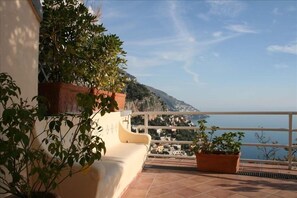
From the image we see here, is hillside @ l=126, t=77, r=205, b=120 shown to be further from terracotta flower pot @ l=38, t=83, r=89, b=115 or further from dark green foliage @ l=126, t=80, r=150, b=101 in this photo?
terracotta flower pot @ l=38, t=83, r=89, b=115

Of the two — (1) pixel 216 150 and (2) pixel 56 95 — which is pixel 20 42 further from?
(1) pixel 216 150

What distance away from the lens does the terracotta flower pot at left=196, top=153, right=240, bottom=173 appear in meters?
4.71

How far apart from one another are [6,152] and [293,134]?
174 inches

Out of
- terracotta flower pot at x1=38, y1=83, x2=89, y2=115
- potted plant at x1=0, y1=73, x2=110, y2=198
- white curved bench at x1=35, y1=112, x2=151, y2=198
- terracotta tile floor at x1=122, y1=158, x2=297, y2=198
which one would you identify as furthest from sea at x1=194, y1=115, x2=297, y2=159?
potted plant at x1=0, y1=73, x2=110, y2=198

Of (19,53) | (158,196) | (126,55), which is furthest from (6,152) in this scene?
(126,55)

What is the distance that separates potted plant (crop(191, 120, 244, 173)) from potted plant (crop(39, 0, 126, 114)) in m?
1.82

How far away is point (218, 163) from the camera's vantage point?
15.7 feet

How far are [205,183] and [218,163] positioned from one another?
26.9 inches

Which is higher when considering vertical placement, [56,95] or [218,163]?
[56,95]

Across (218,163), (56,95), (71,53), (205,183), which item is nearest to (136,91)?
(218,163)

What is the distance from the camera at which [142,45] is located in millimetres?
7785

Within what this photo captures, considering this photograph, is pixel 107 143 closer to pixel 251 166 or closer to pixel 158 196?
pixel 158 196

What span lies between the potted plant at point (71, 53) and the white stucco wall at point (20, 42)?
0.37 metres

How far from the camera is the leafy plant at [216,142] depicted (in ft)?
16.1
